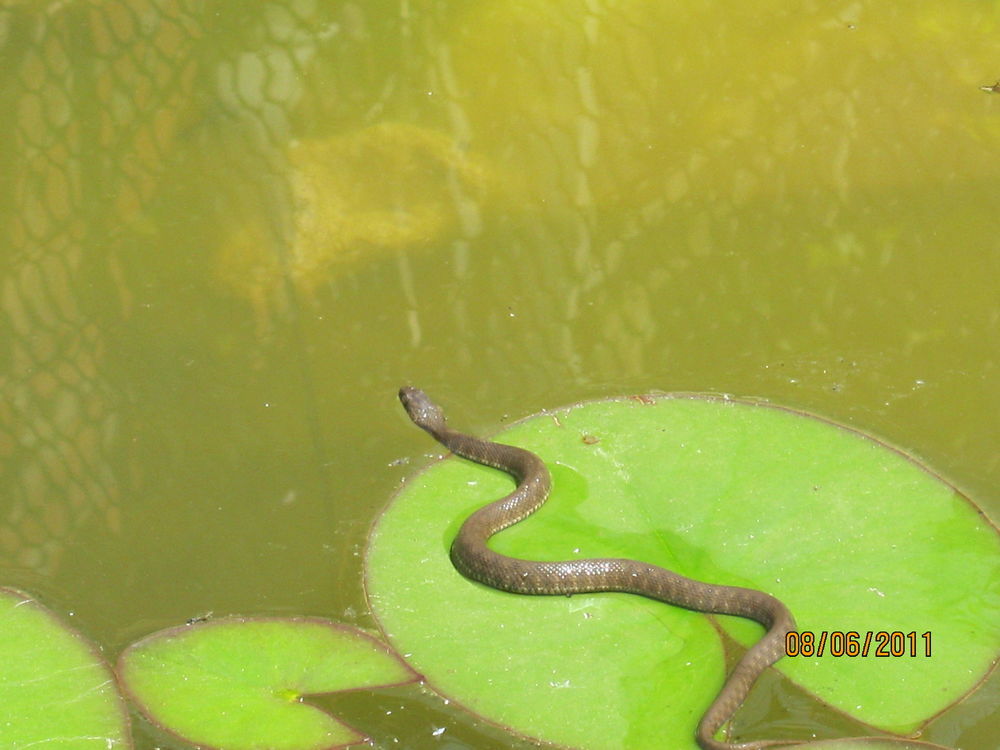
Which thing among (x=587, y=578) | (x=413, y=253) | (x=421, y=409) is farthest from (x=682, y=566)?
(x=413, y=253)

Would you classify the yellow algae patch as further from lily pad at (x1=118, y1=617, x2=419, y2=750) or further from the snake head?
lily pad at (x1=118, y1=617, x2=419, y2=750)

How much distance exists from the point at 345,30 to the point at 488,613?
5415mm

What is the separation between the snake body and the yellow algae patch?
160 cm

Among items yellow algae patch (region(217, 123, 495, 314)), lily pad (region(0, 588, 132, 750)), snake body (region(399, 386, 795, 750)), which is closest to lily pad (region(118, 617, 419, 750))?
lily pad (region(0, 588, 132, 750))

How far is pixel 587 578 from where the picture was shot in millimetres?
5047

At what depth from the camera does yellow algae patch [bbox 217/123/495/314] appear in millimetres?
6977

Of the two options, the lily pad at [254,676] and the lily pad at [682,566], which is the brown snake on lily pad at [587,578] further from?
the lily pad at [254,676]

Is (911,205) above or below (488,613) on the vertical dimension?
above

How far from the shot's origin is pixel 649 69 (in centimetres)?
855

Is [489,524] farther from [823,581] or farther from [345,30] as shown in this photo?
[345,30]

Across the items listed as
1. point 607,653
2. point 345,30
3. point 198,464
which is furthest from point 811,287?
point 345,30

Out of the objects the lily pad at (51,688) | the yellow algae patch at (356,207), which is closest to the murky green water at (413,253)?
the yellow algae patch at (356,207)

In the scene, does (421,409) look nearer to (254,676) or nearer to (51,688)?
(254,676)

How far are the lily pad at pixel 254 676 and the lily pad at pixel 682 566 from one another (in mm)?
204
